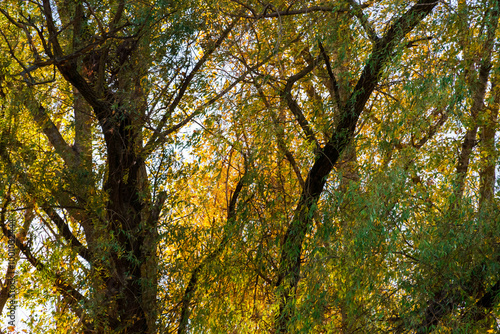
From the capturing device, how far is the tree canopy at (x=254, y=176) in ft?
13.1

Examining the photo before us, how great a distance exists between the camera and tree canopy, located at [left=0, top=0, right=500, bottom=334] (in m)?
3.99

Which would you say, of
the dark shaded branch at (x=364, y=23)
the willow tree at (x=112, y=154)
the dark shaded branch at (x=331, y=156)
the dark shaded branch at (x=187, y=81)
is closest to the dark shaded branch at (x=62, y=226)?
the willow tree at (x=112, y=154)

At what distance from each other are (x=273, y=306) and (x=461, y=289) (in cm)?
166

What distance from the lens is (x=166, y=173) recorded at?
5543mm

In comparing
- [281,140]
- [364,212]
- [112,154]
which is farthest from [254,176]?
[112,154]

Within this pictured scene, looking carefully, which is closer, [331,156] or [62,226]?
[331,156]

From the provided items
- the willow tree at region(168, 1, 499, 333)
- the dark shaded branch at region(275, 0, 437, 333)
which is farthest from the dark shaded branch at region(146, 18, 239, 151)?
the dark shaded branch at region(275, 0, 437, 333)

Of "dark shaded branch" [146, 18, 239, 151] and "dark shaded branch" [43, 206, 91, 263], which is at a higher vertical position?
→ "dark shaded branch" [146, 18, 239, 151]

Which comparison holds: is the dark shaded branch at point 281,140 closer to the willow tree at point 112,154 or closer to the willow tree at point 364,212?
the willow tree at point 364,212

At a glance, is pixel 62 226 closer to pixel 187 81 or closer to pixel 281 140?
pixel 187 81

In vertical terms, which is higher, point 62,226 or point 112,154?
point 112,154

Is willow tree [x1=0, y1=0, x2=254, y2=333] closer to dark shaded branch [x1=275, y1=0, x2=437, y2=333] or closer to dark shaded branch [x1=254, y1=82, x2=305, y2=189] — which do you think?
dark shaded branch [x1=254, y1=82, x2=305, y2=189]

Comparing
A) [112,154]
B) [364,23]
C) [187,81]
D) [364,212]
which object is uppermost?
[187,81]

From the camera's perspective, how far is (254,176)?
189 inches
